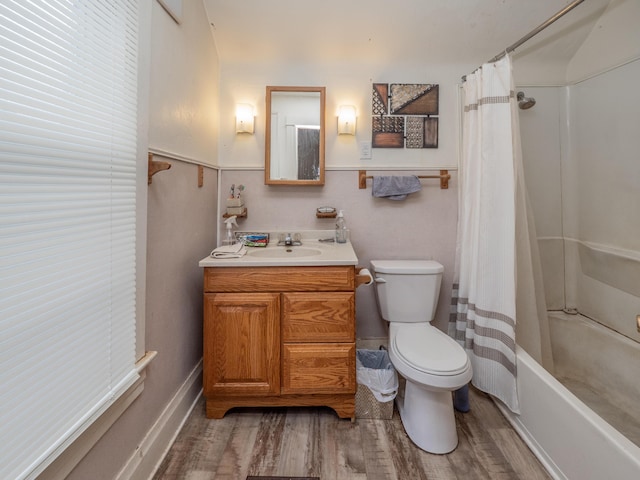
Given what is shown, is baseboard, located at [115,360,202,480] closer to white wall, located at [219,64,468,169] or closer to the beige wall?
the beige wall

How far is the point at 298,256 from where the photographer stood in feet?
5.33

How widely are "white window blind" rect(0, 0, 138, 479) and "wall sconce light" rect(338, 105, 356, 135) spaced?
1174mm

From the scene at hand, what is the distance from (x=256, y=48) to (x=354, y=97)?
27.6 inches

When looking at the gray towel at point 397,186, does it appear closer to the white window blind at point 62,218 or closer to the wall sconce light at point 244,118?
the wall sconce light at point 244,118

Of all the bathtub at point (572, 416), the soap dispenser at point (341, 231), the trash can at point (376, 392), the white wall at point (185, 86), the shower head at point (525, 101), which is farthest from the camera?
the soap dispenser at point (341, 231)

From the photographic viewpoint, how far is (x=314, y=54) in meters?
1.88

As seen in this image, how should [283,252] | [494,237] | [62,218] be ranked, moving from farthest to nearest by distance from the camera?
[283,252]
[494,237]
[62,218]

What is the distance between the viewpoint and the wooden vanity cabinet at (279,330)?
1394mm

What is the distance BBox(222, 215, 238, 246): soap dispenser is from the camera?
5.82 ft

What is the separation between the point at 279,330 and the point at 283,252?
1.60 ft

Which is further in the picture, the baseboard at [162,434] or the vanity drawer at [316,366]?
the vanity drawer at [316,366]

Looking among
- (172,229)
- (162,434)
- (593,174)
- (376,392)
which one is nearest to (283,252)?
(172,229)

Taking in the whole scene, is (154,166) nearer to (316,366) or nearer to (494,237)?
(316,366)

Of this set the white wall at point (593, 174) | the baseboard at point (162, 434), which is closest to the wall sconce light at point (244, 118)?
the baseboard at point (162, 434)
